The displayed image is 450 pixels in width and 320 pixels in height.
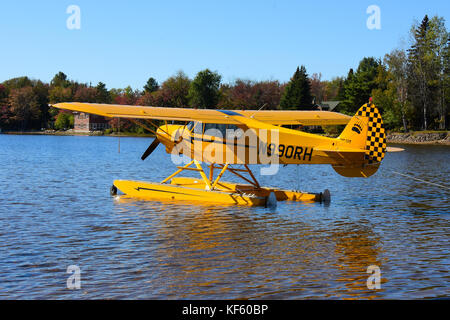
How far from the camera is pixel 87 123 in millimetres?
107062

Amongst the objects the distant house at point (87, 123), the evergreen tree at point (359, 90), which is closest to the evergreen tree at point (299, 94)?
the evergreen tree at point (359, 90)

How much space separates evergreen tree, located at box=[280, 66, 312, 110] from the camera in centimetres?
6919

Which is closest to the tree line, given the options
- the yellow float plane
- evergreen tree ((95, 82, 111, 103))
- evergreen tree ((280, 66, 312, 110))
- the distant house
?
evergreen tree ((280, 66, 312, 110))

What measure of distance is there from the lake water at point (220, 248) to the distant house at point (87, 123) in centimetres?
9516

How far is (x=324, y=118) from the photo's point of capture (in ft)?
50.7

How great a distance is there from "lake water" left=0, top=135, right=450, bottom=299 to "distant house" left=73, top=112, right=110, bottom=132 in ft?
312

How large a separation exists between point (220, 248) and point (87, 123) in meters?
103

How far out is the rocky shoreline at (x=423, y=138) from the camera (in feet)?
188

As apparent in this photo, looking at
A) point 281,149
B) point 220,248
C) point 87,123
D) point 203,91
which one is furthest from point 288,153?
point 87,123

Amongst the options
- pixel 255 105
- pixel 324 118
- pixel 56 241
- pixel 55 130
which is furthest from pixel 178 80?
pixel 56 241

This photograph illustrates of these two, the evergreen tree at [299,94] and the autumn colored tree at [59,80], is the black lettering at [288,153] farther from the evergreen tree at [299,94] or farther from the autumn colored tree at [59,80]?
the autumn colored tree at [59,80]

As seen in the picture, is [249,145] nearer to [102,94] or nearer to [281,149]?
[281,149]
